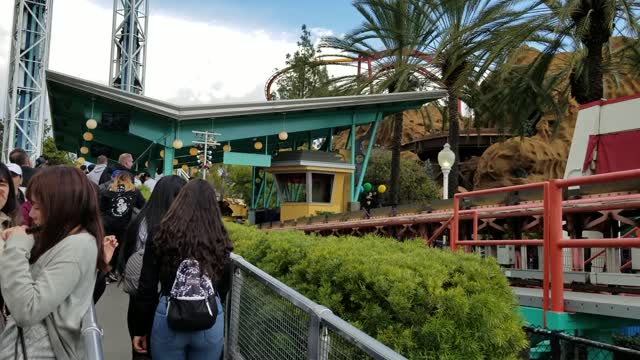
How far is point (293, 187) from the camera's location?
22.6 metres

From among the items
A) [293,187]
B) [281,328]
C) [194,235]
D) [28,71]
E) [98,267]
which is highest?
[28,71]

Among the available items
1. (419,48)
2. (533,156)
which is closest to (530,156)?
(533,156)

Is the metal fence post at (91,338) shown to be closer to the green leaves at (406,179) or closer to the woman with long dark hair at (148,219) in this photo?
the woman with long dark hair at (148,219)

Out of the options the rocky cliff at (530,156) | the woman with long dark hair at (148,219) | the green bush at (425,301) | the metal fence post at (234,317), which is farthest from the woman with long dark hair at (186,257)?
the rocky cliff at (530,156)

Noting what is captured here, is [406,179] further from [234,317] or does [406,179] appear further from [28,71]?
[234,317]

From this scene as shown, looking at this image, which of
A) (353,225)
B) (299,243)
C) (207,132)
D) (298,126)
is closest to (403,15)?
(298,126)

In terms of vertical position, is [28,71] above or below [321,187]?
above

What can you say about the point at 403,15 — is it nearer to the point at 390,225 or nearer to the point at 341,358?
the point at 390,225

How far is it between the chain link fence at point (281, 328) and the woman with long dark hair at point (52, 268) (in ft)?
3.18

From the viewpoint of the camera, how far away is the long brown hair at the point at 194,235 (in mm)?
3039

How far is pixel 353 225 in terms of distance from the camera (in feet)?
48.5

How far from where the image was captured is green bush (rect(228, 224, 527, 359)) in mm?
2992

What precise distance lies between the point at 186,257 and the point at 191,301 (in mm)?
240

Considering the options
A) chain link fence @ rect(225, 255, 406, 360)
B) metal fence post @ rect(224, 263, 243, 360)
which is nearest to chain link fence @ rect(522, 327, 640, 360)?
chain link fence @ rect(225, 255, 406, 360)
